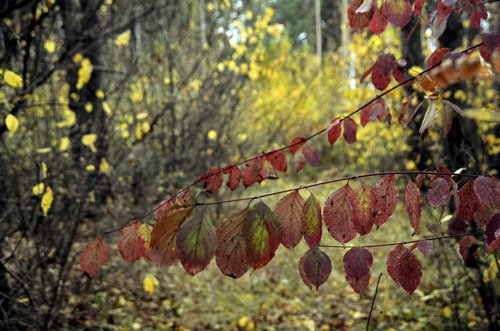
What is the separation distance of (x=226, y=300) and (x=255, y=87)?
13.7 ft

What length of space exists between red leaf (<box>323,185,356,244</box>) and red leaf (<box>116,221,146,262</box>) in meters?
0.52

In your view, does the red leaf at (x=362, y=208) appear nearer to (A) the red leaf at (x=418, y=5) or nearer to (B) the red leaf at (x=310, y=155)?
(B) the red leaf at (x=310, y=155)

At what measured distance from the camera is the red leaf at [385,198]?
1.03 m

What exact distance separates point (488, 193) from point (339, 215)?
13.6 inches

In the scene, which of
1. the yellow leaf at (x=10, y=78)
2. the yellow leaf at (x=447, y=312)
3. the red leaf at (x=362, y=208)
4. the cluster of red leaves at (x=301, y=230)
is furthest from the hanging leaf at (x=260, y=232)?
the yellow leaf at (x=447, y=312)

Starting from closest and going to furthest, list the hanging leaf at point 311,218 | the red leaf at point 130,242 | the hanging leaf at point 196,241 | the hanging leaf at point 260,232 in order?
the hanging leaf at point 196,241 < the hanging leaf at point 260,232 < the hanging leaf at point 311,218 < the red leaf at point 130,242

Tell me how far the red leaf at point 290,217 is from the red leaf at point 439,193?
1.17ft

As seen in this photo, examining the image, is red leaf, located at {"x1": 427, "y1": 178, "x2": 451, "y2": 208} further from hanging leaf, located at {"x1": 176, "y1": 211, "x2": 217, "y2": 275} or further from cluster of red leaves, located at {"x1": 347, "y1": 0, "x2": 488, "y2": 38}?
hanging leaf, located at {"x1": 176, "y1": 211, "x2": 217, "y2": 275}

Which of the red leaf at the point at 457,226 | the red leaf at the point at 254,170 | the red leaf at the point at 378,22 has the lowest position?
the red leaf at the point at 457,226

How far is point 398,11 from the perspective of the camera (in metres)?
1.09

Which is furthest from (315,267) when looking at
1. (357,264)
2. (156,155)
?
(156,155)

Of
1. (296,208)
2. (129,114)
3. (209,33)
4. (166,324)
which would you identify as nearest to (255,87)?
(209,33)

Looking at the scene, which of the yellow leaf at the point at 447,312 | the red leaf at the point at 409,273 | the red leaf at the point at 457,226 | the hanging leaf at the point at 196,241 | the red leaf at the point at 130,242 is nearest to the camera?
the hanging leaf at the point at 196,241

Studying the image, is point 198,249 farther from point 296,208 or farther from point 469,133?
point 469,133
